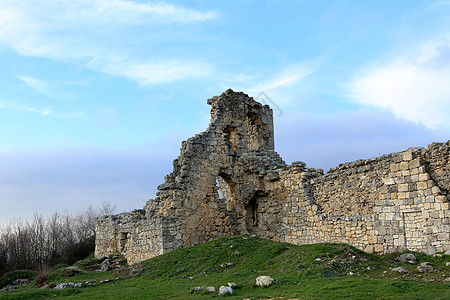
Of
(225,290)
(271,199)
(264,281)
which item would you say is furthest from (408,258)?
(271,199)

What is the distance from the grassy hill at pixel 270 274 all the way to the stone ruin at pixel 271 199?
141 cm

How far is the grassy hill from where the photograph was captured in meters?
9.61

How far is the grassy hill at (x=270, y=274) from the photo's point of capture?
31.5ft

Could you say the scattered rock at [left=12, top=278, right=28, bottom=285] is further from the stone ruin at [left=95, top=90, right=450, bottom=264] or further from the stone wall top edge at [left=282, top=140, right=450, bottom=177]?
the stone wall top edge at [left=282, top=140, right=450, bottom=177]

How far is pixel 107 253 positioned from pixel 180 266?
36.8ft

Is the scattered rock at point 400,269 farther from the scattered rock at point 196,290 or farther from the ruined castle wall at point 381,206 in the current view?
the scattered rock at point 196,290

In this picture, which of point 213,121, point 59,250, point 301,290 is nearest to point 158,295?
point 301,290

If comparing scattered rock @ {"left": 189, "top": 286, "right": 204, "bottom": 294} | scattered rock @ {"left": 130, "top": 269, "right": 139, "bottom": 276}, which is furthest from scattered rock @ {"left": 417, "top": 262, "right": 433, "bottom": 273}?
scattered rock @ {"left": 130, "top": 269, "right": 139, "bottom": 276}

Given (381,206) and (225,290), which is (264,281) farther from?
(381,206)

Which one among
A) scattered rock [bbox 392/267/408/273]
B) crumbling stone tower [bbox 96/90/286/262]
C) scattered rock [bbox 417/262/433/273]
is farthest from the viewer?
crumbling stone tower [bbox 96/90/286/262]

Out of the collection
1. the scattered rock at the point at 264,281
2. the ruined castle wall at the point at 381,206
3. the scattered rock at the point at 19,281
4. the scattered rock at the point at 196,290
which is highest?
the ruined castle wall at the point at 381,206

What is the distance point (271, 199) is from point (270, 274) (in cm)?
857

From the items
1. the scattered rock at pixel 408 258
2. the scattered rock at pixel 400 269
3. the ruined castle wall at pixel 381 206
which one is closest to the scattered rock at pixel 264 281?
the scattered rock at pixel 400 269

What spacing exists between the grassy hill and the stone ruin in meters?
1.41
